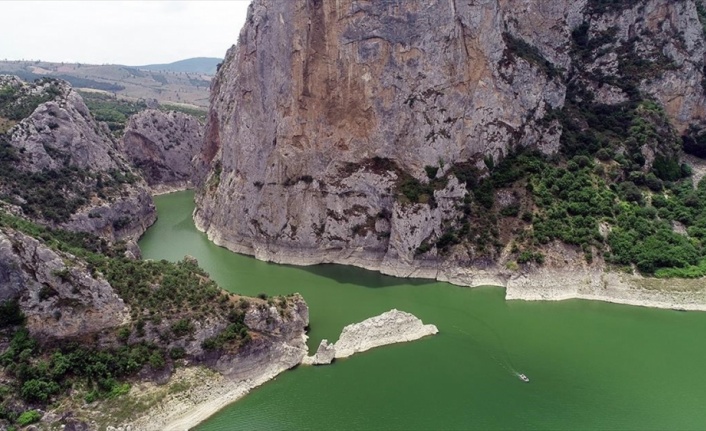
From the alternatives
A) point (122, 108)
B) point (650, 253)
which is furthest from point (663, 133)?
point (122, 108)

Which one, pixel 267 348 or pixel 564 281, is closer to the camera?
pixel 267 348

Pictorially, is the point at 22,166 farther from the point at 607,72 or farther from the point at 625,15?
the point at 625,15

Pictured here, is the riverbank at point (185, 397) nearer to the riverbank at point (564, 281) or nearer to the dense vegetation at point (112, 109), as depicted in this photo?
the riverbank at point (564, 281)

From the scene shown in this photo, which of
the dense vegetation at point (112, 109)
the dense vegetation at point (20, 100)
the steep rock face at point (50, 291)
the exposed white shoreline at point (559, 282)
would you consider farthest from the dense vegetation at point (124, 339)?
the dense vegetation at point (112, 109)

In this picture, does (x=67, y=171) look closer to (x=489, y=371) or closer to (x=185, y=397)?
(x=185, y=397)

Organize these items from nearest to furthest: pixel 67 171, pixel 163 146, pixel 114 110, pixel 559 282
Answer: pixel 559 282 → pixel 67 171 → pixel 163 146 → pixel 114 110

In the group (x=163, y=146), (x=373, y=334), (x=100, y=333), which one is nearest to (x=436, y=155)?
(x=373, y=334)

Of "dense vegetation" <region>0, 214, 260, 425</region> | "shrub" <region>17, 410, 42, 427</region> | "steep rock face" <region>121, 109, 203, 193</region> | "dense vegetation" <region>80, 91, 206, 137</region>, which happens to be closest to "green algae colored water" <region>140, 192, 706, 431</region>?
"dense vegetation" <region>0, 214, 260, 425</region>

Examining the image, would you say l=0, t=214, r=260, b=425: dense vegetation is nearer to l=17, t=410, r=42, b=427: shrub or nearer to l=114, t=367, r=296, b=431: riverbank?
l=17, t=410, r=42, b=427: shrub

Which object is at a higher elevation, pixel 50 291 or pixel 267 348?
pixel 50 291
